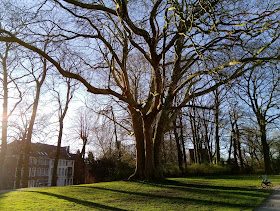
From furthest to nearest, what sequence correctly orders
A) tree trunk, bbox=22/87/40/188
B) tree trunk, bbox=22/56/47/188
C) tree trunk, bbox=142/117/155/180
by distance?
tree trunk, bbox=22/56/47/188
tree trunk, bbox=22/87/40/188
tree trunk, bbox=142/117/155/180

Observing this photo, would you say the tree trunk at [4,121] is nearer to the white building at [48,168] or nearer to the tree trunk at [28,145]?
the tree trunk at [28,145]

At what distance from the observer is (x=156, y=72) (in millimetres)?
10539

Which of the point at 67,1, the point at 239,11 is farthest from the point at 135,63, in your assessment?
the point at 239,11

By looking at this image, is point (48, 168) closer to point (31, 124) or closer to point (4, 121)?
point (4, 121)

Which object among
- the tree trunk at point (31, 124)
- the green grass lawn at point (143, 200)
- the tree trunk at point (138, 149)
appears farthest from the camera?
the tree trunk at point (31, 124)

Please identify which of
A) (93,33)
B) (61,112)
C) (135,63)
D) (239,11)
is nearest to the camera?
(239,11)

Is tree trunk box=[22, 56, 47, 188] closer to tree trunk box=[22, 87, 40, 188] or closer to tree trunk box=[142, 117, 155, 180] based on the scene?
tree trunk box=[22, 87, 40, 188]

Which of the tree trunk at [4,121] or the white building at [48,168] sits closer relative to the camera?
the tree trunk at [4,121]

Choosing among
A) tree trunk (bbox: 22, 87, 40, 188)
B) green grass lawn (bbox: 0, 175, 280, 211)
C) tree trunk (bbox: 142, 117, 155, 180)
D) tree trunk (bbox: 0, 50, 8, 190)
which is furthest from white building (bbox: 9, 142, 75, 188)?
green grass lawn (bbox: 0, 175, 280, 211)

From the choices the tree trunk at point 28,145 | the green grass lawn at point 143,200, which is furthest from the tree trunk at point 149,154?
the tree trunk at point 28,145

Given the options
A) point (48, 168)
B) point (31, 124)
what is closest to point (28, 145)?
point (31, 124)

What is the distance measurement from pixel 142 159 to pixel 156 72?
597 centimetres

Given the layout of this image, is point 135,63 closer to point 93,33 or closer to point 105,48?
point 105,48

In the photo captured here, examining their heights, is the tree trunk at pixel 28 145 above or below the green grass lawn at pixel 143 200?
above
